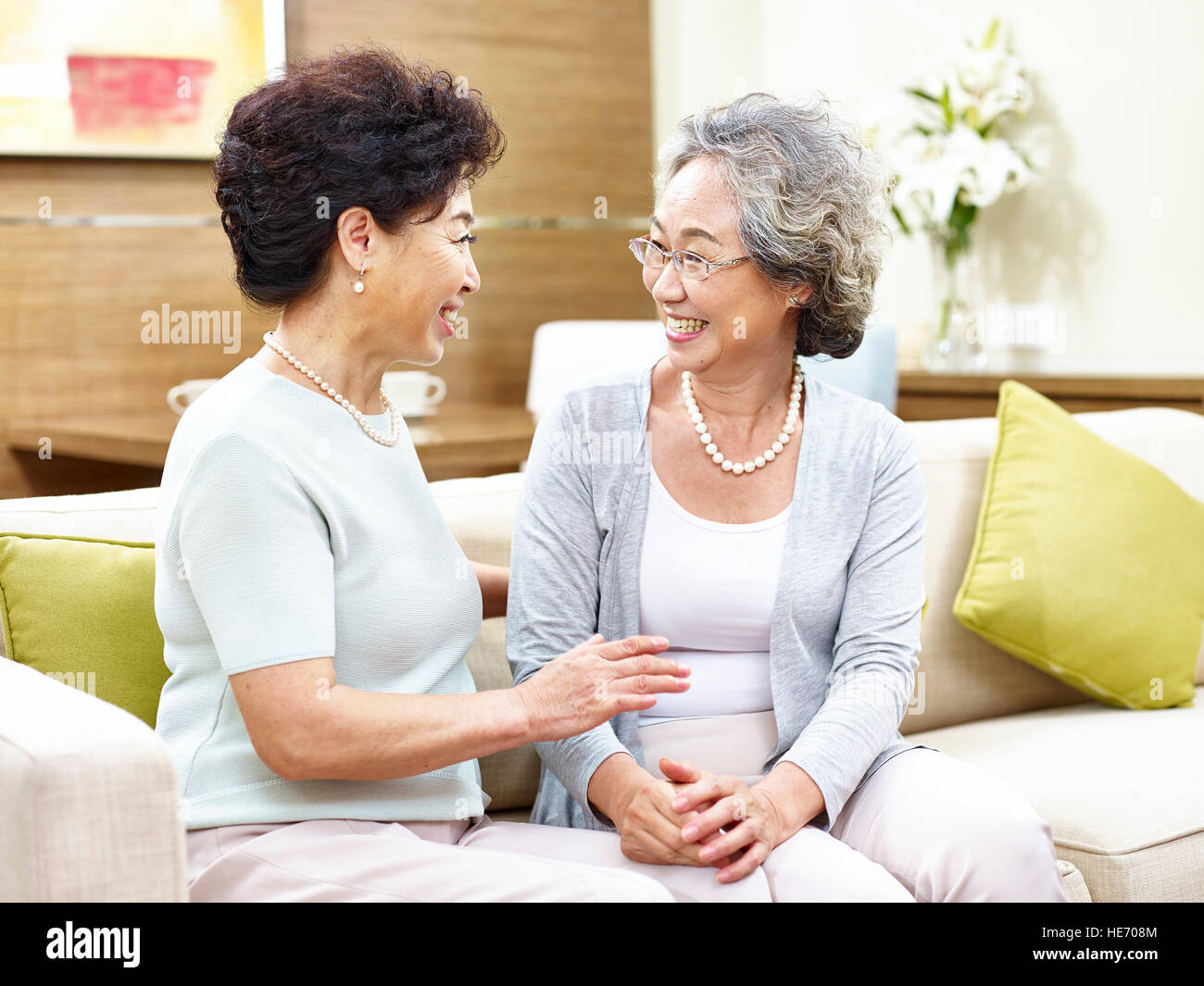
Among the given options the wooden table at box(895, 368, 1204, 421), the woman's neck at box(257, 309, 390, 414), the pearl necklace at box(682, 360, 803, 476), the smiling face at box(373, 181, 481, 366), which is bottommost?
the wooden table at box(895, 368, 1204, 421)

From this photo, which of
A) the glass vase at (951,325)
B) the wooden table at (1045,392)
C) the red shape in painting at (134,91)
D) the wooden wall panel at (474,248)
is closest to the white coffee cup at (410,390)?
the wooden wall panel at (474,248)

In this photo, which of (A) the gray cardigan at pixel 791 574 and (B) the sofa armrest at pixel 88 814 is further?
(A) the gray cardigan at pixel 791 574

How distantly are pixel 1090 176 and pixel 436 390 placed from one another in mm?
1833

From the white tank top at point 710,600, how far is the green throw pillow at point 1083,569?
569 mm

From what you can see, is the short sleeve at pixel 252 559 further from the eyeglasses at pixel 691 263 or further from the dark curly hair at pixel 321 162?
the eyeglasses at pixel 691 263

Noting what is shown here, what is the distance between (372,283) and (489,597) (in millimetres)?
453

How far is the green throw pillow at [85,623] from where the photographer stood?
1448 mm

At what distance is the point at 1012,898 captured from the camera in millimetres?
1343

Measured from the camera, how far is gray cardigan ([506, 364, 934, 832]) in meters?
1.50

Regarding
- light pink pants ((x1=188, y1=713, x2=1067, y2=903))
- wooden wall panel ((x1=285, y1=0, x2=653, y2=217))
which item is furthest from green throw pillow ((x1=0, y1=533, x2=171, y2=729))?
wooden wall panel ((x1=285, y1=0, x2=653, y2=217))

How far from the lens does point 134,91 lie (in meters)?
3.23

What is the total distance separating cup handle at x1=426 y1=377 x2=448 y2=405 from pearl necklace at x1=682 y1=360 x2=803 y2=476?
5.30 ft

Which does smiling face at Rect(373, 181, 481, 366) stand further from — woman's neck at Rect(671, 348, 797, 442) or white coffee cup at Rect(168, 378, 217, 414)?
white coffee cup at Rect(168, 378, 217, 414)

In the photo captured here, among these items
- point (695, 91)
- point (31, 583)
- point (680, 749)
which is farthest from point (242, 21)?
point (680, 749)
